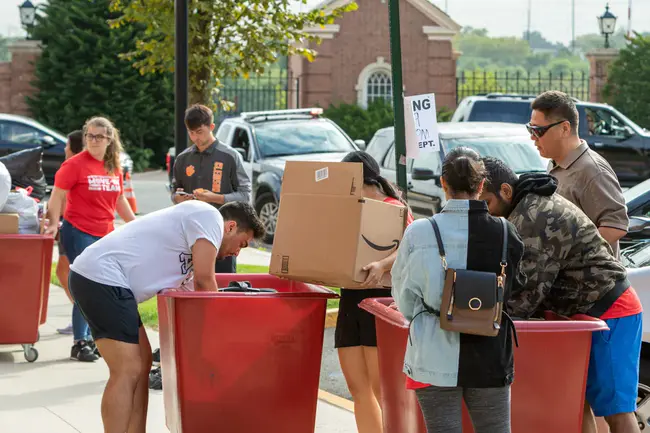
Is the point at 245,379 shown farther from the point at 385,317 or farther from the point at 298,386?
the point at 385,317

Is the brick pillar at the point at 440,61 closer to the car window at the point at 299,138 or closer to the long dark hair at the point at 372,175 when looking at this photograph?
the car window at the point at 299,138

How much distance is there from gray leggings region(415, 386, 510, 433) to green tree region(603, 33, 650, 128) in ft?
105

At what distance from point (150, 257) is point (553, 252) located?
2000 millimetres

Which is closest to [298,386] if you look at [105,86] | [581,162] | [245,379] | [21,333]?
[245,379]

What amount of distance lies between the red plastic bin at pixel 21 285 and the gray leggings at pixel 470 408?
4.60 metres

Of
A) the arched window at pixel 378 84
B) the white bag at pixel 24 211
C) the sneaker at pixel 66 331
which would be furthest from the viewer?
the arched window at pixel 378 84

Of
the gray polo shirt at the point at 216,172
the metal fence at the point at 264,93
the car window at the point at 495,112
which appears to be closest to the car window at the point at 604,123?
the car window at the point at 495,112

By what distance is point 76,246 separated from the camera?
8.50m

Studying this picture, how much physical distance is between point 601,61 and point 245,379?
34.6 meters

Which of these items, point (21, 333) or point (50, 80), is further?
point (50, 80)

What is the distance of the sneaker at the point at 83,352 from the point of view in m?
8.39

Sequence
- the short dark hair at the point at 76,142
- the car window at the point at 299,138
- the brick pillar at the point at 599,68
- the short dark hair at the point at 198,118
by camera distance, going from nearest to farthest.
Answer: the short dark hair at the point at 198,118, the short dark hair at the point at 76,142, the car window at the point at 299,138, the brick pillar at the point at 599,68

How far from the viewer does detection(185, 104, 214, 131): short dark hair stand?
7805mm

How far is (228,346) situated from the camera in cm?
532
